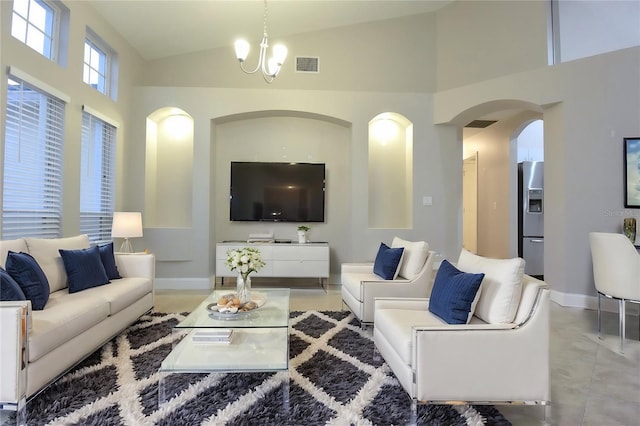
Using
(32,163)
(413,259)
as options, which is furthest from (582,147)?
(32,163)

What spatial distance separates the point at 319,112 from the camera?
4.89m

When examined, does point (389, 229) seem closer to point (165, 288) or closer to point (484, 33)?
point (484, 33)

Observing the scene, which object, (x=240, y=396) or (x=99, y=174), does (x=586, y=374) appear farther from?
(x=99, y=174)

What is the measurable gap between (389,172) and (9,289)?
451 centimetres

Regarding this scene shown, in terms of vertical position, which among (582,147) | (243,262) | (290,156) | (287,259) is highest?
(290,156)

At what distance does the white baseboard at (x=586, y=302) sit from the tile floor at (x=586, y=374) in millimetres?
144

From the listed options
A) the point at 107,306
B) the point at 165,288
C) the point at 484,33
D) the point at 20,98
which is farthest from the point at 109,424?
the point at 484,33

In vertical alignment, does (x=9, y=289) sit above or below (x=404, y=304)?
above

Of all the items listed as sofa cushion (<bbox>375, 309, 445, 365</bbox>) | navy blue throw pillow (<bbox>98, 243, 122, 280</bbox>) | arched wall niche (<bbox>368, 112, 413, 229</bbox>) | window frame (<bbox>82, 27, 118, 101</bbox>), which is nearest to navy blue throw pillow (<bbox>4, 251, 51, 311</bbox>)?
navy blue throw pillow (<bbox>98, 243, 122, 280</bbox>)

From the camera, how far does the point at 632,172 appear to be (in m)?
3.76

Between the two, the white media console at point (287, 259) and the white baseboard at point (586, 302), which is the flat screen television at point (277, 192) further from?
the white baseboard at point (586, 302)

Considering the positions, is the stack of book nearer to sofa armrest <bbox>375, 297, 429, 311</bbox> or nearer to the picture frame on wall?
sofa armrest <bbox>375, 297, 429, 311</bbox>

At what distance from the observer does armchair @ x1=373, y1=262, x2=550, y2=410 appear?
1.67m

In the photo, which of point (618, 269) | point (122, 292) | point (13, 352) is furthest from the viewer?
point (618, 269)
